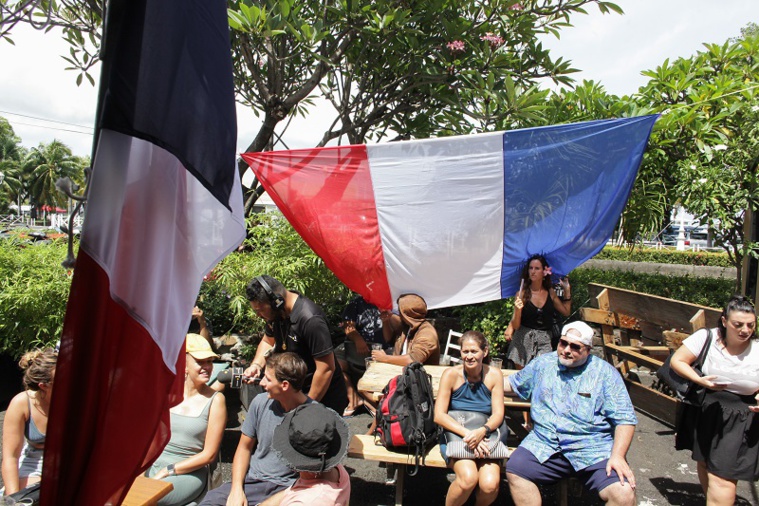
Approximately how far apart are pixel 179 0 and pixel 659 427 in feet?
19.4

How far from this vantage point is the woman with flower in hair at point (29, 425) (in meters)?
3.28

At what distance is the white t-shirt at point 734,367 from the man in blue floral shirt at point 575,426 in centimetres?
65

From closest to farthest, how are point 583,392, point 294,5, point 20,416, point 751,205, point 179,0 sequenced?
1. point 179,0
2. point 20,416
3. point 583,392
4. point 751,205
5. point 294,5

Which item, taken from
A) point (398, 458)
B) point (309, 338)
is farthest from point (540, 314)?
point (309, 338)

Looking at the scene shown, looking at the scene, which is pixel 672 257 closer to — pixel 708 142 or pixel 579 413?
pixel 708 142

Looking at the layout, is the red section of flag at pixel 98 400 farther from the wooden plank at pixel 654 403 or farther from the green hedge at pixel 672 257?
the green hedge at pixel 672 257

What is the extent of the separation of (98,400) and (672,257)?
21.6 m

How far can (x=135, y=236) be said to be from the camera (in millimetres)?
1515

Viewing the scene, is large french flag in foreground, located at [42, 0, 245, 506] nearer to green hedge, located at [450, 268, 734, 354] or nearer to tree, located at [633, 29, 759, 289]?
tree, located at [633, 29, 759, 289]

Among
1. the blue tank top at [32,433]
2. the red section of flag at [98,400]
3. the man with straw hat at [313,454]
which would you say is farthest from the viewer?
the blue tank top at [32,433]

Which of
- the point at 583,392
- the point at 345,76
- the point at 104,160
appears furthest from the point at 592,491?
the point at 345,76

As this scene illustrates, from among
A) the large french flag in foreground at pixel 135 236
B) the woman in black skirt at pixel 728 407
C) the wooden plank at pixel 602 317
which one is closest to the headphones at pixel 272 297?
the large french flag in foreground at pixel 135 236

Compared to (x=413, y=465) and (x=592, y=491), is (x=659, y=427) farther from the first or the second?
(x=413, y=465)

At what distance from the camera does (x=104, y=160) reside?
4.59ft
